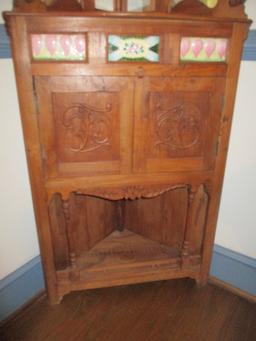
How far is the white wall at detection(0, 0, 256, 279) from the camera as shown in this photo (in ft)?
4.12

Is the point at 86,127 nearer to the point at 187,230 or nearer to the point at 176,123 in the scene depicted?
the point at 176,123

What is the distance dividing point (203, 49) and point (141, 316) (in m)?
1.35

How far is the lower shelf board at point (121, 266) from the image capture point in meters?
1.50

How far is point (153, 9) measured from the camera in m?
1.05

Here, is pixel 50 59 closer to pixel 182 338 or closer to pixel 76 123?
pixel 76 123

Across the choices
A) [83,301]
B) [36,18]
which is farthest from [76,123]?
[83,301]

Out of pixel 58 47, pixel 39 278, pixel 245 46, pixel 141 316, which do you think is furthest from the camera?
pixel 39 278

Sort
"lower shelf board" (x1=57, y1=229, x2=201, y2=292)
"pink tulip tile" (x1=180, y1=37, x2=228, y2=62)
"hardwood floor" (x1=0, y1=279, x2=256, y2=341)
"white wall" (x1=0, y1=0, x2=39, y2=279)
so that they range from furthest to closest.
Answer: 1. "lower shelf board" (x1=57, y1=229, x2=201, y2=292)
2. "hardwood floor" (x1=0, y1=279, x2=256, y2=341)
3. "white wall" (x1=0, y1=0, x2=39, y2=279)
4. "pink tulip tile" (x1=180, y1=37, x2=228, y2=62)

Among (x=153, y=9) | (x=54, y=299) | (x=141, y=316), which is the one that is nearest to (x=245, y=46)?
(x=153, y=9)

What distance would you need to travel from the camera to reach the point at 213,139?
4.03ft

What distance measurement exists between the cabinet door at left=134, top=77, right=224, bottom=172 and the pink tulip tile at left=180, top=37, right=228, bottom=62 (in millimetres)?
83

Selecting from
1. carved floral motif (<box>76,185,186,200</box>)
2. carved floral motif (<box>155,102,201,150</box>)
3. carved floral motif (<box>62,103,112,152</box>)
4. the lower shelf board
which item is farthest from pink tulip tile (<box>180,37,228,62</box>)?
the lower shelf board

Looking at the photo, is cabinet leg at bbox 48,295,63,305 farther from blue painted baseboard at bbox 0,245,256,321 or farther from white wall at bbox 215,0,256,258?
white wall at bbox 215,0,256,258

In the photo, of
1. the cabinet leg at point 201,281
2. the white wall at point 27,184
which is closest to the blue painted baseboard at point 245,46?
the white wall at point 27,184
